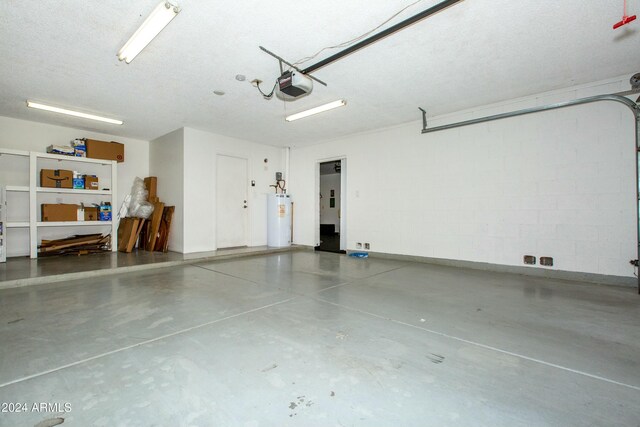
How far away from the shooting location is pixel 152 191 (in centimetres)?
665

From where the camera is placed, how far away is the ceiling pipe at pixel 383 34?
243 cm

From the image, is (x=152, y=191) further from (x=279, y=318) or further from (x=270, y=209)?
(x=279, y=318)

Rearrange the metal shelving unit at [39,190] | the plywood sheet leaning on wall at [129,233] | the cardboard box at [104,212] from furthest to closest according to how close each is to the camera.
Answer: the plywood sheet leaning on wall at [129,233], the cardboard box at [104,212], the metal shelving unit at [39,190]

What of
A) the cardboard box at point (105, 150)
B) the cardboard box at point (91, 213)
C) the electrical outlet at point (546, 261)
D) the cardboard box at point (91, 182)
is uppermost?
the cardboard box at point (105, 150)

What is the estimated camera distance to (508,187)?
4516mm

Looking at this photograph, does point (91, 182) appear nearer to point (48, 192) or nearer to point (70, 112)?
point (48, 192)

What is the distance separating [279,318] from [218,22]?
2.90 meters

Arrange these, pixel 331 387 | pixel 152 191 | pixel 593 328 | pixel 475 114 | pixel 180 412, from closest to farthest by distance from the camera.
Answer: pixel 180 412 < pixel 331 387 < pixel 593 328 < pixel 475 114 < pixel 152 191

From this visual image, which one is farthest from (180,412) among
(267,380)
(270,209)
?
(270,209)

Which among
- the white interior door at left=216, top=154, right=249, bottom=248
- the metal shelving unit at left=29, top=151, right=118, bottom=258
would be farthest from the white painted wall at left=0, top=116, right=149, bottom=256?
the white interior door at left=216, top=154, right=249, bottom=248

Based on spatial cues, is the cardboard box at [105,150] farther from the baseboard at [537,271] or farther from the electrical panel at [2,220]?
the baseboard at [537,271]

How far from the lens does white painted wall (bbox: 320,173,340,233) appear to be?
12570 millimetres

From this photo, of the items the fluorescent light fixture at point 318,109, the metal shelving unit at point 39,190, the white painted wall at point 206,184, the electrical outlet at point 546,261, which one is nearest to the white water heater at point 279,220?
the white painted wall at point 206,184

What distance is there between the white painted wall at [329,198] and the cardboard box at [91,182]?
27.9 feet
